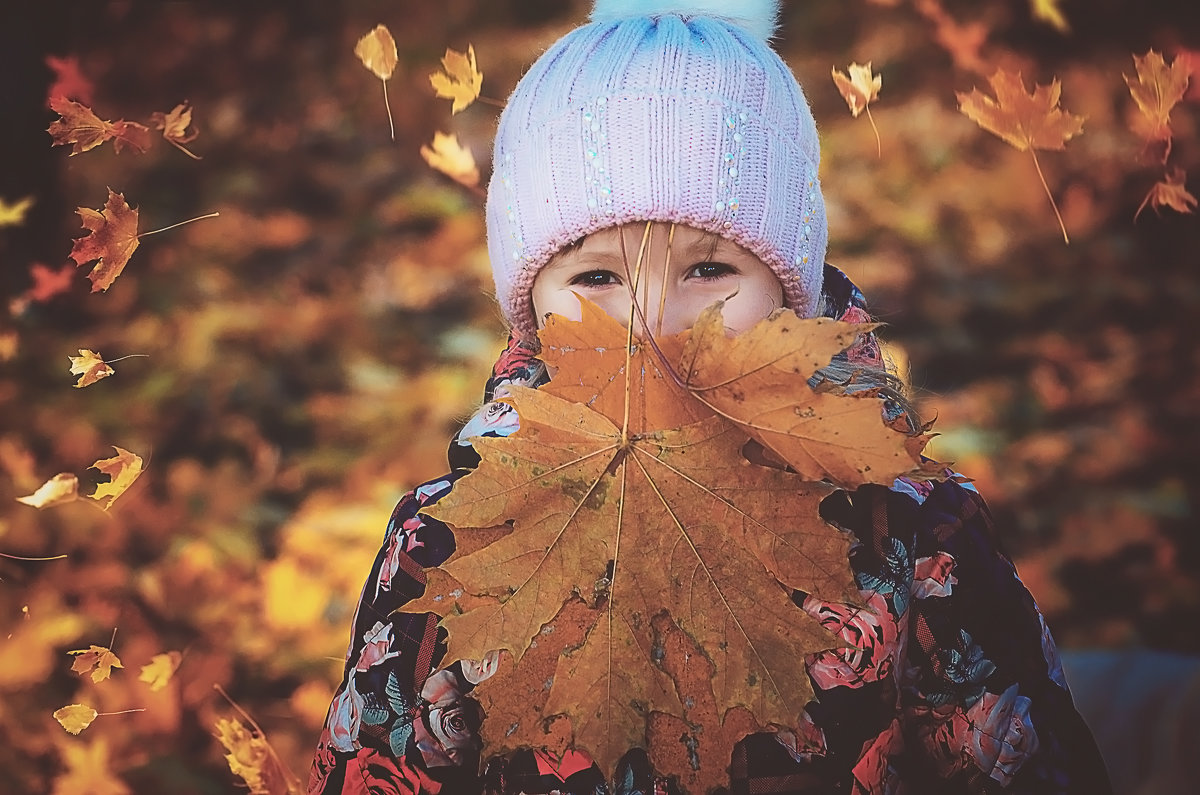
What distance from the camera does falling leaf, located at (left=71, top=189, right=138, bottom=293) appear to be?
3.83 feet

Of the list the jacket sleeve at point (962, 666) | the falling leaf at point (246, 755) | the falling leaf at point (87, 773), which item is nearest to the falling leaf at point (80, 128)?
the falling leaf at point (246, 755)

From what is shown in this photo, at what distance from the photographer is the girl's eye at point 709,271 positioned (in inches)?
45.4

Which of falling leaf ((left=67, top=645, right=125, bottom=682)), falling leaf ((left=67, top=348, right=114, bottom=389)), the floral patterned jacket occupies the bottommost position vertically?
falling leaf ((left=67, top=645, right=125, bottom=682))

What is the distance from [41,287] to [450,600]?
66.6 inches

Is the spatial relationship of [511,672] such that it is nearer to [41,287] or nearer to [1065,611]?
[41,287]

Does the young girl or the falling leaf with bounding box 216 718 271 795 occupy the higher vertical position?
the young girl

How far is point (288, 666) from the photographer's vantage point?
2.57m

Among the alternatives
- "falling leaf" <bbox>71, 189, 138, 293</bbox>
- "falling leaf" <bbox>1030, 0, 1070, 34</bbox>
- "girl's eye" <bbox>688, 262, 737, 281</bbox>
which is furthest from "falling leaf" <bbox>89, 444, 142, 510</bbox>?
"falling leaf" <bbox>1030, 0, 1070, 34</bbox>

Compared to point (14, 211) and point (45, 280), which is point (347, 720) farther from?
point (14, 211)

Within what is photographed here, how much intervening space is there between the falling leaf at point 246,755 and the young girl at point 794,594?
0.37 meters

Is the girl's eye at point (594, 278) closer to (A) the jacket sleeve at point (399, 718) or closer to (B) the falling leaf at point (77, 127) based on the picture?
(A) the jacket sleeve at point (399, 718)

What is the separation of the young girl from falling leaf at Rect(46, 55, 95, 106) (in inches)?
32.8

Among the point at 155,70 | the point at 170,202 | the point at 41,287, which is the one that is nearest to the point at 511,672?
the point at 41,287

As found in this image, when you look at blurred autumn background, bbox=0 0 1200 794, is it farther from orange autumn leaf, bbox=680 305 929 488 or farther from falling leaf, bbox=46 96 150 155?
orange autumn leaf, bbox=680 305 929 488
